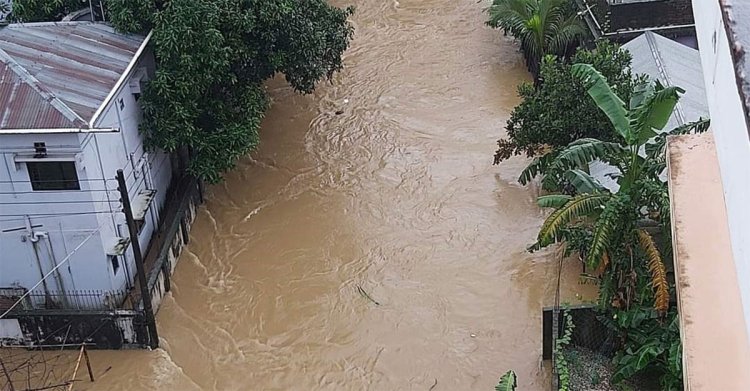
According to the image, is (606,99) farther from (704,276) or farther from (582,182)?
(704,276)

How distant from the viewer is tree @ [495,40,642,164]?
1297 cm

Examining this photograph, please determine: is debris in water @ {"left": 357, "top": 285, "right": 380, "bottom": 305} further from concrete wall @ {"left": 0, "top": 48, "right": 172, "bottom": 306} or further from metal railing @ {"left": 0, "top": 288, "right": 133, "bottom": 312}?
metal railing @ {"left": 0, "top": 288, "right": 133, "bottom": 312}

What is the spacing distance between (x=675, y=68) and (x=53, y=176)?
1047 centimetres

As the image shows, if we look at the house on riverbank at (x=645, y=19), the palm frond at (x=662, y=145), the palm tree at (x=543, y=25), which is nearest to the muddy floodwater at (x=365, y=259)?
the palm tree at (x=543, y=25)

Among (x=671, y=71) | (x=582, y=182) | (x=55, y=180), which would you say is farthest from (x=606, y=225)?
(x=55, y=180)

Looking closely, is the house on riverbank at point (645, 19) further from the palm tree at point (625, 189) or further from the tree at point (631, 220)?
the tree at point (631, 220)

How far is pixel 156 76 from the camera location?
1288cm

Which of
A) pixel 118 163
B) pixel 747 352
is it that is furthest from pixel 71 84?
pixel 747 352

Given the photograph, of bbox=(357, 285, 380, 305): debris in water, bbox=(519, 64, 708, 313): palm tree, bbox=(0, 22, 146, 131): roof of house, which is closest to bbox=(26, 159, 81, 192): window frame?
bbox=(0, 22, 146, 131): roof of house

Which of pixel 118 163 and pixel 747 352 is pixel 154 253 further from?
pixel 747 352

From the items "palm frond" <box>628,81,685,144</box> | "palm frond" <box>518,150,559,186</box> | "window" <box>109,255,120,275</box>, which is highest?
"palm frond" <box>628,81,685,144</box>

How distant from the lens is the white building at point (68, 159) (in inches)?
438

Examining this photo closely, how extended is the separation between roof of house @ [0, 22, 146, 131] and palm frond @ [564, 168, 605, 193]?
6.25 metres

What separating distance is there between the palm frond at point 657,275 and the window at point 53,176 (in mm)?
7284
